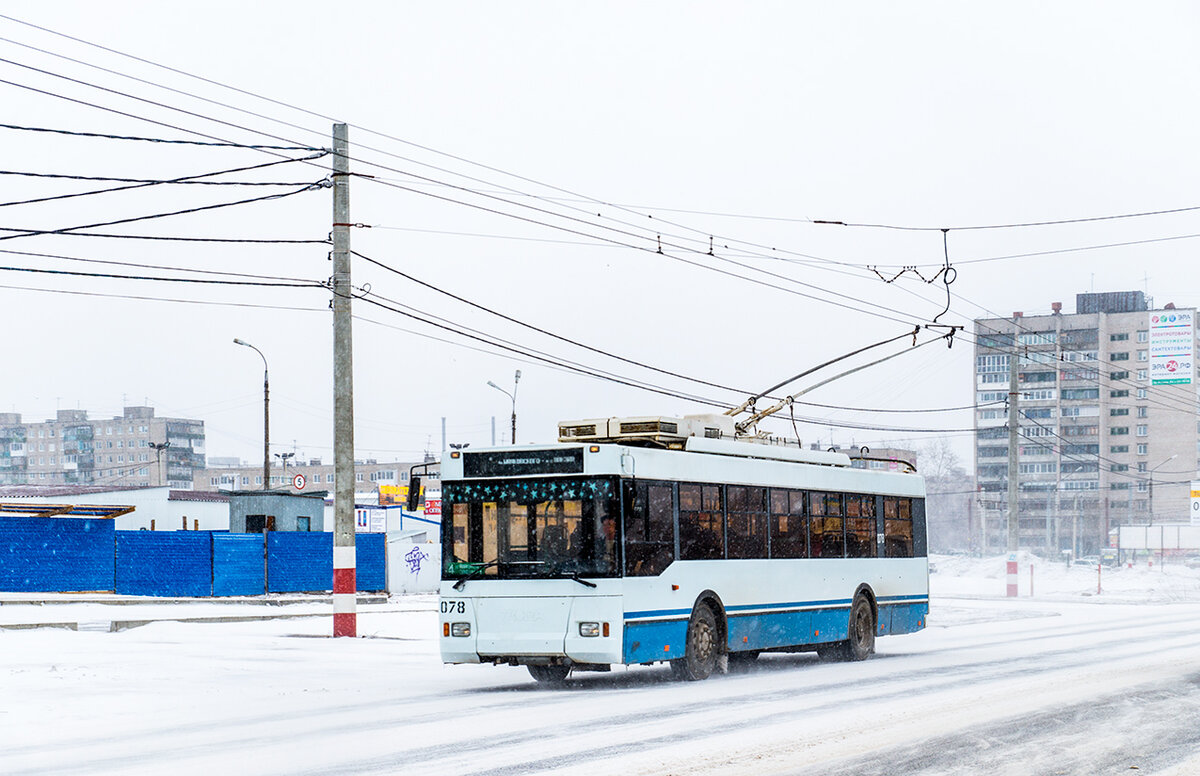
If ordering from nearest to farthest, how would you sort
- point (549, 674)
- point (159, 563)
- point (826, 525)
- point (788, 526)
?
point (549, 674) < point (788, 526) < point (826, 525) < point (159, 563)

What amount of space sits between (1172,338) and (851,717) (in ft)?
360

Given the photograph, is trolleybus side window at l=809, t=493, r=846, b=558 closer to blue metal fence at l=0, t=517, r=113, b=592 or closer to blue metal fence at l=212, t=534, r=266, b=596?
blue metal fence at l=212, t=534, r=266, b=596

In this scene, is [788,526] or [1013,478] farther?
[1013,478]

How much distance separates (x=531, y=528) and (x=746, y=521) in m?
3.56

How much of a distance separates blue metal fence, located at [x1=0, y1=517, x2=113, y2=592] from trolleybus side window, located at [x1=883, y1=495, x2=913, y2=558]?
25.2 meters

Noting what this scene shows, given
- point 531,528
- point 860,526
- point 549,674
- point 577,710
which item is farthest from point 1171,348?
point 577,710

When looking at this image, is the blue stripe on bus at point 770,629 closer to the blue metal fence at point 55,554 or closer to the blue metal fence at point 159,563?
the blue metal fence at point 159,563

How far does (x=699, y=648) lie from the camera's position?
18.5 m

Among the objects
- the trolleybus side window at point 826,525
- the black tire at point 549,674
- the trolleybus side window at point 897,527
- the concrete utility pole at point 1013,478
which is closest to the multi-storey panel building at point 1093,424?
the concrete utility pole at point 1013,478

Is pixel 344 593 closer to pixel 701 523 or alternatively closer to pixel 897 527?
pixel 701 523

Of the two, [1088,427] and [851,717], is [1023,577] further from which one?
[1088,427]

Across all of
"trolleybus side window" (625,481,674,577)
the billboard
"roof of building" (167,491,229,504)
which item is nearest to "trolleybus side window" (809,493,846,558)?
"trolleybus side window" (625,481,674,577)

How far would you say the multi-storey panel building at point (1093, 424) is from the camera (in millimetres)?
163500

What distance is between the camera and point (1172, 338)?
11531cm
